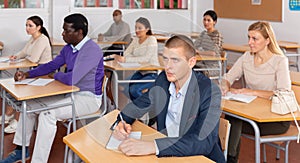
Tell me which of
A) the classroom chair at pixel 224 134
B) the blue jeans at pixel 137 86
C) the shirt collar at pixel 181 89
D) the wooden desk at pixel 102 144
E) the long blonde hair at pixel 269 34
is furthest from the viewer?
the long blonde hair at pixel 269 34

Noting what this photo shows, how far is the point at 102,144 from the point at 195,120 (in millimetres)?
415

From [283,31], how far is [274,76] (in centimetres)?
387

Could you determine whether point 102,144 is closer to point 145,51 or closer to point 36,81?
point 145,51

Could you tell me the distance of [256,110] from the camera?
230 centimetres

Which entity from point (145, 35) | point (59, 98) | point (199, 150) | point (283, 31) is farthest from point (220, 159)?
point (283, 31)

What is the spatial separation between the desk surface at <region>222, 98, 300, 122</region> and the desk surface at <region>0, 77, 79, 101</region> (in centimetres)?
111

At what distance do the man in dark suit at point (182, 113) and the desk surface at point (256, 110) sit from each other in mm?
427

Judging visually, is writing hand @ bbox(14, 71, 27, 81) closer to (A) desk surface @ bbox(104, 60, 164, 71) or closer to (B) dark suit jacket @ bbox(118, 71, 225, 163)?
(A) desk surface @ bbox(104, 60, 164, 71)

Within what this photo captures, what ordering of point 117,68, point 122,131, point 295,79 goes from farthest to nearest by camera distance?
point 117,68, point 295,79, point 122,131

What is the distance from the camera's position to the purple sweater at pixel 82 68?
8.52 feet

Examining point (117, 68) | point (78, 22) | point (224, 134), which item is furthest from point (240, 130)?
point (78, 22)

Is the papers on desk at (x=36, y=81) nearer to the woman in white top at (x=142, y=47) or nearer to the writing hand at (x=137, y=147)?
the woman in white top at (x=142, y=47)

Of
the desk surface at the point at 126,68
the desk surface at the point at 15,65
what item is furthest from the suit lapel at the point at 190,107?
the desk surface at the point at 15,65

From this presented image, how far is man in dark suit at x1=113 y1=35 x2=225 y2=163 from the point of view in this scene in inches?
62.4
